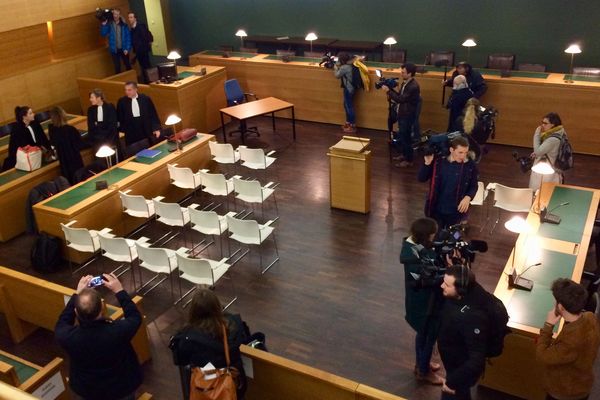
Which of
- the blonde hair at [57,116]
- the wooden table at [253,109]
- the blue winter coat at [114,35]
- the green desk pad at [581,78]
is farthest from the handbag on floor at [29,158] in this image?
the green desk pad at [581,78]

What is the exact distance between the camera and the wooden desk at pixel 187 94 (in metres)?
10.0

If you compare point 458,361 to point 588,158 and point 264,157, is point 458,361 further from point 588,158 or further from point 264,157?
Result: point 588,158

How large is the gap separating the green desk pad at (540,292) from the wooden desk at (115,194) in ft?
15.8

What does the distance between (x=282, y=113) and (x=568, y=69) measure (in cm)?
554

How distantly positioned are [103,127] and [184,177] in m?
1.52

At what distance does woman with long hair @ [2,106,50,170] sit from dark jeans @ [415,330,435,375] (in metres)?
5.92

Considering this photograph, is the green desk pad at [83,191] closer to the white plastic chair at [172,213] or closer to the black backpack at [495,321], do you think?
the white plastic chair at [172,213]

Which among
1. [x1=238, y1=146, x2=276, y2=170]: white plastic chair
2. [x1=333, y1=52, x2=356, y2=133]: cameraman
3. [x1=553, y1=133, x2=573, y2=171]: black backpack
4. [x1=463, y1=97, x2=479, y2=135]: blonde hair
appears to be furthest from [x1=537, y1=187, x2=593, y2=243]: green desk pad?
[x1=333, y1=52, x2=356, y2=133]: cameraman

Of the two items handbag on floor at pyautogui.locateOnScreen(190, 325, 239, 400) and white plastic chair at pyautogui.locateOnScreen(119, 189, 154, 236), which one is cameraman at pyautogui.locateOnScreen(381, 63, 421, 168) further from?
handbag on floor at pyautogui.locateOnScreen(190, 325, 239, 400)

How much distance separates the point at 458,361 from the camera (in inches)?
146

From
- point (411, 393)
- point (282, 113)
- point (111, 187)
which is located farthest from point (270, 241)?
point (282, 113)

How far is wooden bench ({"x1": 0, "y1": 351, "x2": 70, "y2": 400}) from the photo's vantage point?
4164mm

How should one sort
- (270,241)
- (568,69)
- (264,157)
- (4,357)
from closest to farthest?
(4,357)
(270,241)
(264,157)
(568,69)

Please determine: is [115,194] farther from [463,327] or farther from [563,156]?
[563,156]
